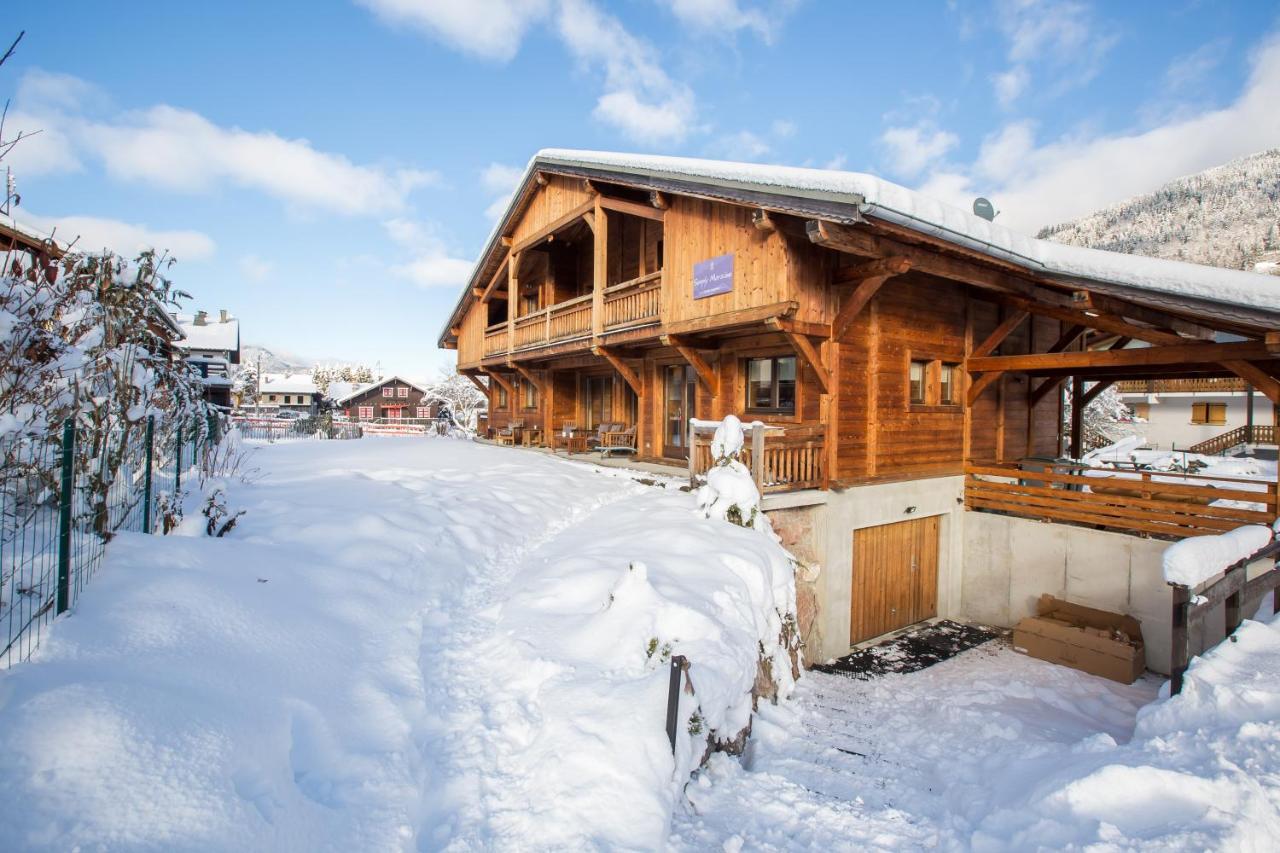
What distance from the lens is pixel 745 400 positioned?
11.4 m

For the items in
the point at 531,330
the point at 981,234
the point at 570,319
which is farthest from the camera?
the point at 531,330

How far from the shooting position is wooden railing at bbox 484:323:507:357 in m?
18.7

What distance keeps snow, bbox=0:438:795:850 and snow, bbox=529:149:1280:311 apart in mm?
4638

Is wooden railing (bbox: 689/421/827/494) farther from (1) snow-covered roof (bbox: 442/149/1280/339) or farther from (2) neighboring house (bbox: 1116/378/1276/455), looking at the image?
(2) neighboring house (bbox: 1116/378/1276/455)

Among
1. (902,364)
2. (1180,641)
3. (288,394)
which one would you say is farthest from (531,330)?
(288,394)

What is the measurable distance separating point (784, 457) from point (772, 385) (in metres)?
2.28

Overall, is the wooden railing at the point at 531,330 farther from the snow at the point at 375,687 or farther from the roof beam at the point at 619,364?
the snow at the point at 375,687

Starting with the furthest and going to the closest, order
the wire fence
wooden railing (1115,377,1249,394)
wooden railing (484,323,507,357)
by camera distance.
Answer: wooden railing (1115,377,1249,394) < wooden railing (484,323,507,357) < the wire fence

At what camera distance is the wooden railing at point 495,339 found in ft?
61.2

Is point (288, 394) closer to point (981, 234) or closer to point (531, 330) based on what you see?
point (531, 330)

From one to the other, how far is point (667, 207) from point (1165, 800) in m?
10.5

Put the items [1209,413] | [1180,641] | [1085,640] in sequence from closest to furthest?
[1180,641], [1085,640], [1209,413]

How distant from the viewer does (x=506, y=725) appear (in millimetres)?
4168

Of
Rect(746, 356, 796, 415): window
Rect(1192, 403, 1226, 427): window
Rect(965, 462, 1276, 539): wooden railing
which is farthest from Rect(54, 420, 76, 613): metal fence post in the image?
Rect(1192, 403, 1226, 427): window
